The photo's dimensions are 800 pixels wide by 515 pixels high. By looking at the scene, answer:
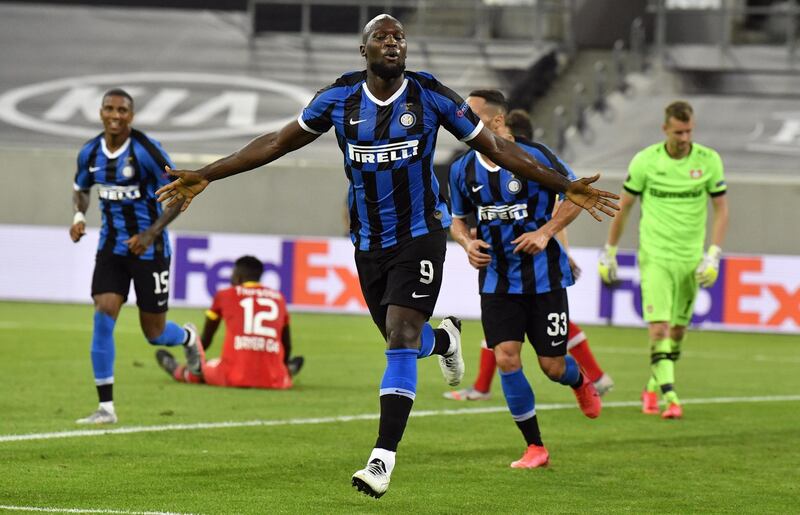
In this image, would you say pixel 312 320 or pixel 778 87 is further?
pixel 778 87

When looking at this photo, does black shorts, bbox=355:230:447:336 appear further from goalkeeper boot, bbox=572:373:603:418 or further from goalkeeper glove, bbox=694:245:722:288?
goalkeeper glove, bbox=694:245:722:288

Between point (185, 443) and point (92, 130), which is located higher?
point (92, 130)

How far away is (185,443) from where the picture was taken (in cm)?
848

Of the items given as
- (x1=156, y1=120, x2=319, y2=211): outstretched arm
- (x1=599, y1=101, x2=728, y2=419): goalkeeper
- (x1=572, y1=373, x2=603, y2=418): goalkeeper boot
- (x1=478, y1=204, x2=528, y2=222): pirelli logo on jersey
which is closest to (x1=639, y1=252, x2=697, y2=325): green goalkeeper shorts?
(x1=599, y1=101, x2=728, y2=419): goalkeeper

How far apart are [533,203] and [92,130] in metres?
19.0

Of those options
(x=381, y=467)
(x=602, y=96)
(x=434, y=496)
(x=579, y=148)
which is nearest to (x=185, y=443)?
(x=434, y=496)

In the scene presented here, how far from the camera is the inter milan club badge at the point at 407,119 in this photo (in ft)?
21.6

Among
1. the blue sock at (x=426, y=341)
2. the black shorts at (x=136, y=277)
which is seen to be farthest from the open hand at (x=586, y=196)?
the black shorts at (x=136, y=277)

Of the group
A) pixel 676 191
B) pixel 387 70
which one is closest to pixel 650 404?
pixel 676 191

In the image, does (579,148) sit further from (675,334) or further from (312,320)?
(675,334)

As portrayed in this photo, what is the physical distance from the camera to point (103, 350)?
9.48 m

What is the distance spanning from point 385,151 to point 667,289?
4432mm

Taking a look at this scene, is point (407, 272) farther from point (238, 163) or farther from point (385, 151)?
point (238, 163)

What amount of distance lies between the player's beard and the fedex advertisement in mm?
13185
